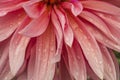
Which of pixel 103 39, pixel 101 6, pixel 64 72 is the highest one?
pixel 101 6

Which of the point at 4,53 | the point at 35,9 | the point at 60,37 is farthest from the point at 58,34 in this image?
the point at 4,53

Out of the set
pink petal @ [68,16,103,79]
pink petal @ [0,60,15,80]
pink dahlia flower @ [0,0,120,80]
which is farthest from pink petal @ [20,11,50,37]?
pink petal @ [0,60,15,80]

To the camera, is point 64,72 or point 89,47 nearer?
point 89,47

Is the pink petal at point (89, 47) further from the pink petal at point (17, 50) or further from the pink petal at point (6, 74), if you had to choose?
the pink petal at point (6, 74)

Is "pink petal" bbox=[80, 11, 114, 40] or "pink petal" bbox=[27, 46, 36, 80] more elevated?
"pink petal" bbox=[80, 11, 114, 40]

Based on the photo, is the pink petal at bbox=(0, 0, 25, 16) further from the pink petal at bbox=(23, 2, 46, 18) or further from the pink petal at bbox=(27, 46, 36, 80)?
the pink petal at bbox=(27, 46, 36, 80)

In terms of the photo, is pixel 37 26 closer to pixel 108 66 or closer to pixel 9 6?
pixel 9 6

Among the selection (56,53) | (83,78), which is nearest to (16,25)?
(56,53)
